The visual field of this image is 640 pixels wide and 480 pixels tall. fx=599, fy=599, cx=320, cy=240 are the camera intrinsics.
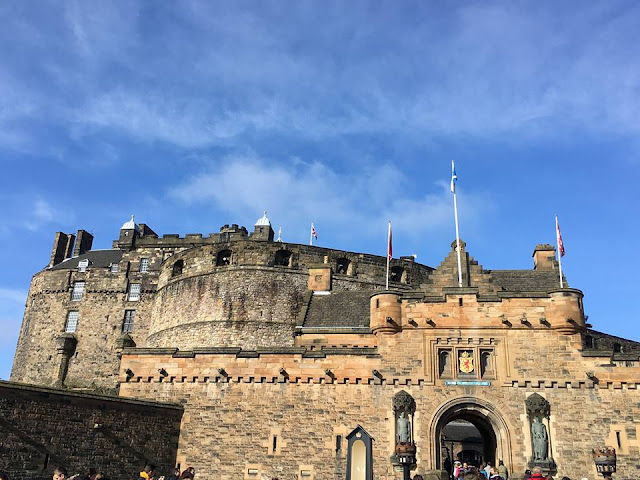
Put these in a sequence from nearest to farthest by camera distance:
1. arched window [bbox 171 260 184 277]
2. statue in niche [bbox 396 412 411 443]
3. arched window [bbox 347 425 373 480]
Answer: arched window [bbox 347 425 373 480]
statue in niche [bbox 396 412 411 443]
arched window [bbox 171 260 184 277]

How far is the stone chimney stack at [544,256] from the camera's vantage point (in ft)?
101

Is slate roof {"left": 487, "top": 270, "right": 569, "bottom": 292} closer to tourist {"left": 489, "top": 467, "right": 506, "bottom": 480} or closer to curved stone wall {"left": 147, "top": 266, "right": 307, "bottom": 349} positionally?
tourist {"left": 489, "top": 467, "right": 506, "bottom": 480}

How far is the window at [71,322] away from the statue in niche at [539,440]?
3586cm

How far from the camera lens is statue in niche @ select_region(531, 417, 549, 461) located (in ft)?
64.5

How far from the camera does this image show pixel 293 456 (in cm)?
2092

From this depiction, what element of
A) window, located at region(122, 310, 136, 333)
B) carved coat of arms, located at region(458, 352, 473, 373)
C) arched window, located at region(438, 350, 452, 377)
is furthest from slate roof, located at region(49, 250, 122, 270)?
carved coat of arms, located at region(458, 352, 473, 373)

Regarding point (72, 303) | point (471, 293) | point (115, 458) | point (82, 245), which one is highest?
point (82, 245)

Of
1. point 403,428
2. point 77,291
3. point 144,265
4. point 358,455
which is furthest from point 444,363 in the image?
point 77,291

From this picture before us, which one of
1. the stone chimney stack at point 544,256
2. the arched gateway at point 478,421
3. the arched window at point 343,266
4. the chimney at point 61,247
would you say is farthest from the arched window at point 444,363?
the chimney at point 61,247

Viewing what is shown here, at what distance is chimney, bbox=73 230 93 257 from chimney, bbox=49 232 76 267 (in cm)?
55

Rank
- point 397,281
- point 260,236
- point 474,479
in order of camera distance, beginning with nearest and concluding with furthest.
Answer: point 474,479
point 397,281
point 260,236

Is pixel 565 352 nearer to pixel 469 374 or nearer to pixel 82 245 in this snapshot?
pixel 469 374

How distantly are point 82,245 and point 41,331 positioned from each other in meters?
9.57

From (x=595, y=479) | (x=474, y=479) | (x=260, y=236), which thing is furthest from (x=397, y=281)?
(x=474, y=479)
